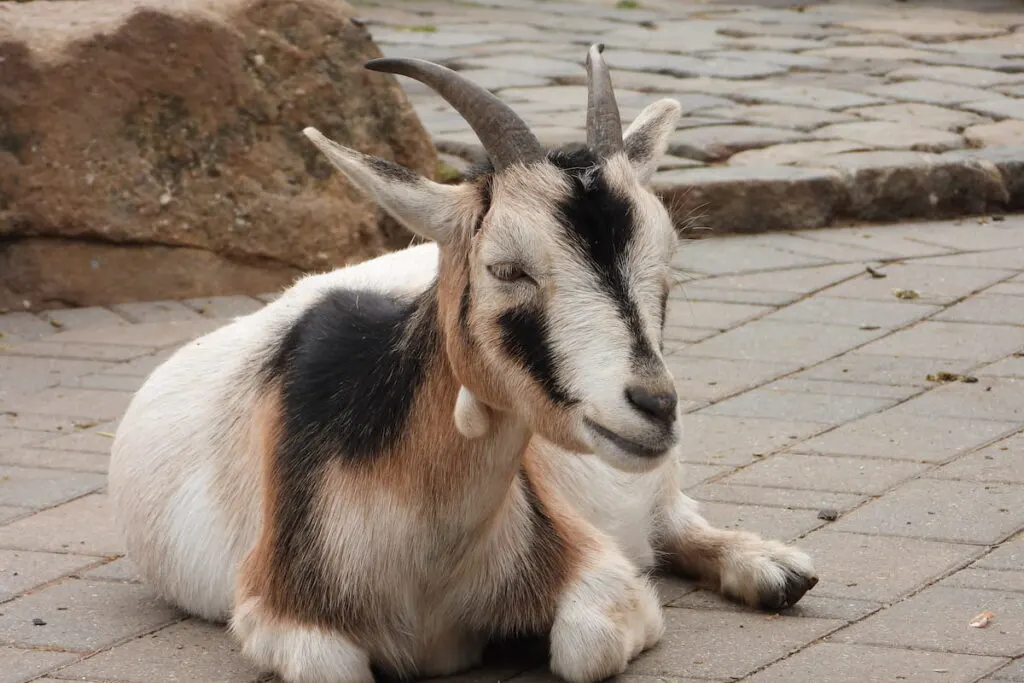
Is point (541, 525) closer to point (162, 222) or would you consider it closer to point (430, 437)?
point (430, 437)

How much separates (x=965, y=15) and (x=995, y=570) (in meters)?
11.7

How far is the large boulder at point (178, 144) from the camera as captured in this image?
775 cm

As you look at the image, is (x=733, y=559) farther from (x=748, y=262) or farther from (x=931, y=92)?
(x=931, y=92)

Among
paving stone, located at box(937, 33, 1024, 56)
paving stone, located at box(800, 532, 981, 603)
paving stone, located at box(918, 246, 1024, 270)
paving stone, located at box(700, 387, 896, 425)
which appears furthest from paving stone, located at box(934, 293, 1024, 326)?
paving stone, located at box(937, 33, 1024, 56)

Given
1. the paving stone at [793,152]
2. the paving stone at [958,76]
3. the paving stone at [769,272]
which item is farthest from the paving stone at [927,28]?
the paving stone at [769,272]

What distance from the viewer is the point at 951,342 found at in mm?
6949

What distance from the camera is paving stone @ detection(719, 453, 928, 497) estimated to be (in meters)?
5.38

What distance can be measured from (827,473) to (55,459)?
272 cm

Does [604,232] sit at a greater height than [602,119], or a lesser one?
Result: lesser

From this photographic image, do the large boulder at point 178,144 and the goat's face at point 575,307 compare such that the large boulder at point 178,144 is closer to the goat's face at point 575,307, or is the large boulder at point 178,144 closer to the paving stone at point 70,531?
the paving stone at point 70,531

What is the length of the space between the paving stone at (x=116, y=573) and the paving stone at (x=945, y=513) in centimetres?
213

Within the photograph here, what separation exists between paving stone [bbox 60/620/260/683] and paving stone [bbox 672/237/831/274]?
3.87 metres

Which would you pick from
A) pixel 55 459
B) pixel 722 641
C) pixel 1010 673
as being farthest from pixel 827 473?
pixel 55 459

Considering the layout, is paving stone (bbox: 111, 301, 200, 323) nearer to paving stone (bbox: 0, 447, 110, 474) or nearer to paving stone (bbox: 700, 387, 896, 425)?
paving stone (bbox: 0, 447, 110, 474)
